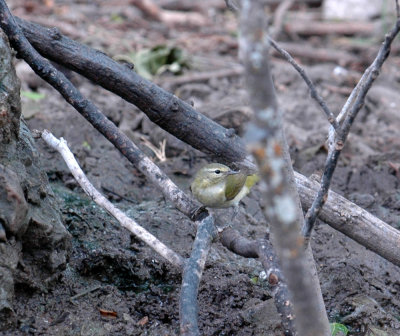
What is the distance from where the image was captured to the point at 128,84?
4.46 metres

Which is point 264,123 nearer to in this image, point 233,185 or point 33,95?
point 233,185

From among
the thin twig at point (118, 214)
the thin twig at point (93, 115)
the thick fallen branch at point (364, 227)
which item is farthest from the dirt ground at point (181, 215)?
the thin twig at point (93, 115)

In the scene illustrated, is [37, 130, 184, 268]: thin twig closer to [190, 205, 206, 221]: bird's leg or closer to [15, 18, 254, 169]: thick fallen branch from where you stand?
[190, 205, 206, 221]: bird's leg

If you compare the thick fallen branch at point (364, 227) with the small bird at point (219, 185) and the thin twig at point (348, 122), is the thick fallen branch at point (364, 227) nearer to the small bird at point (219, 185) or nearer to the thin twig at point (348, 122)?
the small bird at point (219, 185)

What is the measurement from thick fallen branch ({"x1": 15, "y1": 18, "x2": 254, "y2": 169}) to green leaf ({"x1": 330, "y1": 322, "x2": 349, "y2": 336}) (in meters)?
1.49

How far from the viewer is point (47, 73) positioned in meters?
4.20

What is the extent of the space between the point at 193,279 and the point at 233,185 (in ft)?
5.00

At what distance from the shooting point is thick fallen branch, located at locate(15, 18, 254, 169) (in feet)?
14.6

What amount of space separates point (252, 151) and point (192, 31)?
9.02 meters

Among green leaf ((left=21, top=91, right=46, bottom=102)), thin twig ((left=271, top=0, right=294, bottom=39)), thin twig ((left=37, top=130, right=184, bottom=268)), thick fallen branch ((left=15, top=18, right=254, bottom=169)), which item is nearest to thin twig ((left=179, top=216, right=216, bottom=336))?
thin twig ((left=37, top=130, right=184, bottom=268))

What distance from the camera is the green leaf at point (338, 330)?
12.5ft

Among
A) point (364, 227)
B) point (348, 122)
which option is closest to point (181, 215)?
point (364, 227)

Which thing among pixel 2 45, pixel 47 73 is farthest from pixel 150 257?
pixel 2 45

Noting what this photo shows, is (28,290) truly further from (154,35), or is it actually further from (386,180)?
(154,35)
